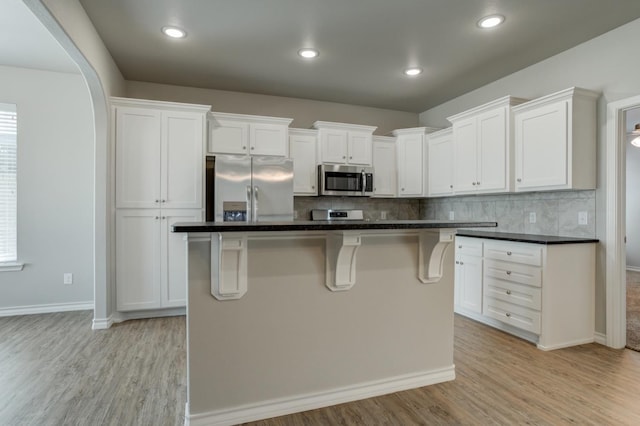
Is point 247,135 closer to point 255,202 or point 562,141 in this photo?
point 255,202

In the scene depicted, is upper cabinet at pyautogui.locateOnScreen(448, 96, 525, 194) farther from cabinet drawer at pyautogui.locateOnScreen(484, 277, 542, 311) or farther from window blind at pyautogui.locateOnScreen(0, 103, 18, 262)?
window blind at pyautogui.locateOnScreen(0, 103, 18, 262)

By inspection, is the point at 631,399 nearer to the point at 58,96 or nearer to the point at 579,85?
the point at 579,85

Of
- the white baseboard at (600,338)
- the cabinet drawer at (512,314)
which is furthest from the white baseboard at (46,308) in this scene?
the white baseboard at (600,338)

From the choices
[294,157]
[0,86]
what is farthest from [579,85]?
[0,86]

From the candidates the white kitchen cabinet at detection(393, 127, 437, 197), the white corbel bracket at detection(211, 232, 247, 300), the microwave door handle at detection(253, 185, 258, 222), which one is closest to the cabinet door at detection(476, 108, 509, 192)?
the white kitchen cabinet at detection(393, 127, 437, 197)

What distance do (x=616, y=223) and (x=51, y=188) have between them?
570 cm

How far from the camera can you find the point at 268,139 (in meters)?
4.15

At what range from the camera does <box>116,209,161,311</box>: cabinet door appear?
3.47 metres

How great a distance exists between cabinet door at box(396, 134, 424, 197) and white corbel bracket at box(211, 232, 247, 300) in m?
3.49

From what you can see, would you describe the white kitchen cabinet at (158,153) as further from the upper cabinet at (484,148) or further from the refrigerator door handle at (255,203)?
the upper cabinet at (484,148)

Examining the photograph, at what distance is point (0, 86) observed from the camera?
12.3ft

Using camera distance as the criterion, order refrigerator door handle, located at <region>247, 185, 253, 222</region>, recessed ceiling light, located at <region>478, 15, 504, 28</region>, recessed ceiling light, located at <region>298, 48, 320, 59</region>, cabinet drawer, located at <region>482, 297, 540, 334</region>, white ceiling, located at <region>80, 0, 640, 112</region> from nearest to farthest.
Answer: white ceiling, located at <region>80, 0, 640, 112</region>
recessed ceiling light, located at <region>478, 15, 504, 28</region>
cabinet drawer, located at <region>482, 297, 540, 334</region>
recessed ceiling light, located at <region>298, 48, 320, 59</region>
refrigerator door handle, located at <region>247, 185, 253, 222</region>

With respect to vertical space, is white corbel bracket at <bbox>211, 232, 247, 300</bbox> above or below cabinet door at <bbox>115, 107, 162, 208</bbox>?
below

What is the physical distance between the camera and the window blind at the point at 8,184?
381cm
